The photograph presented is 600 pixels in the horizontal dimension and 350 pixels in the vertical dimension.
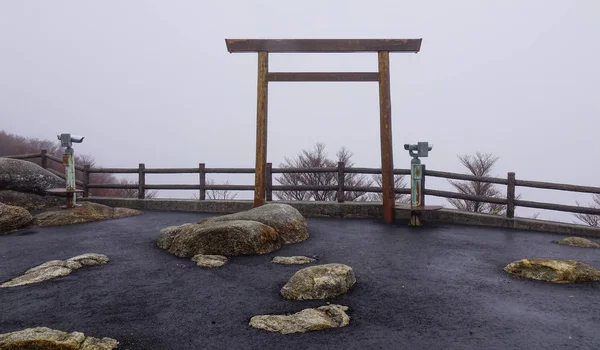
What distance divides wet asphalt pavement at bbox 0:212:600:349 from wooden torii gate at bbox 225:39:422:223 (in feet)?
8.16

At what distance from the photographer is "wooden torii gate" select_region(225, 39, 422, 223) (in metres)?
8.16

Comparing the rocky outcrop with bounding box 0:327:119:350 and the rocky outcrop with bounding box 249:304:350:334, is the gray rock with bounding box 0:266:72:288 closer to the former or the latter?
the rocky outcrop with bounding box 0:327:119:350

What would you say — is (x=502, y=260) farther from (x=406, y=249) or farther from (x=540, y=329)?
(x=540, y=329)

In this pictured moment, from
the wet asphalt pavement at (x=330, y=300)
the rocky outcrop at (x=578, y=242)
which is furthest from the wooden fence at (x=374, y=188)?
the wet asphalt pavement at (x=330, y=300)

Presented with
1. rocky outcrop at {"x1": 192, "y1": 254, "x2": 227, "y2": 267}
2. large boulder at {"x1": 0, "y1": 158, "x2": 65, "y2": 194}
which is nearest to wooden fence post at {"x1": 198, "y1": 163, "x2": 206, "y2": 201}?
large boulder at {"x1": 0, "y1": 158, "x2": 65, "y2": 194}

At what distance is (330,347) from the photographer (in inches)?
108

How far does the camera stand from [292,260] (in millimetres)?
4973

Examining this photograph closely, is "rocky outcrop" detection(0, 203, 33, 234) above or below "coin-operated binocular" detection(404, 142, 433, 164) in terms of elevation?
below

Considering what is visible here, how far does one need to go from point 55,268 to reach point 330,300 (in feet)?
11.8

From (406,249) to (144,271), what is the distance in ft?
12.5

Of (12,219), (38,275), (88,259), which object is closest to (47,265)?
(38,275)

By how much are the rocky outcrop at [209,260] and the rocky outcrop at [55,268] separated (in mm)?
1292

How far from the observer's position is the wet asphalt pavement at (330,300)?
114 inches

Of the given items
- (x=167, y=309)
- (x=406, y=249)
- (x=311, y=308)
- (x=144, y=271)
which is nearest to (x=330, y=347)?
(x=311, y=308)
